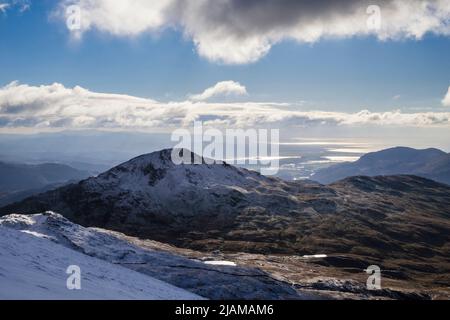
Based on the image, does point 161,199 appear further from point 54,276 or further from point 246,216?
point 54,276

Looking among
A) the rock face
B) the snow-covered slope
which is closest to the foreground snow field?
the snow-covered slope

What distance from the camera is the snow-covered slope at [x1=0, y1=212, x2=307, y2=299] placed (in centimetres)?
2666

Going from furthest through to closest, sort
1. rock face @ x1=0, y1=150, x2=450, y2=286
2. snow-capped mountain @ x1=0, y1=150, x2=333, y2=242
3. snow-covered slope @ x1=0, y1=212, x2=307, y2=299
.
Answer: snow-capped mountain @ x1=0, y1=150, x2=333, y2=242 < rock face @ x1=0, y1=150, x2=450, y2=286 < snow-covered slope @ x1=0, y1=212, x2=307, y2=299

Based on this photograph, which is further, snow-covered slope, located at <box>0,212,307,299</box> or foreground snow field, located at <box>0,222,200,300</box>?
snow-covered slope, located at <box>0,212,307,299</box>

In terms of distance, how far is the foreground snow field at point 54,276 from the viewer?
23156 millimetres

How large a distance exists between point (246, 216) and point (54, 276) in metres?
126

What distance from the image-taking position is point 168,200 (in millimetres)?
160125

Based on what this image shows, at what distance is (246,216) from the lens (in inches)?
6038

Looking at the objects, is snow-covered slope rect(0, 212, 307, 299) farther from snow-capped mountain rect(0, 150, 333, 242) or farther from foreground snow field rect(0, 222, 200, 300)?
snow-capped mountain rect(0, 150, 333, 242)

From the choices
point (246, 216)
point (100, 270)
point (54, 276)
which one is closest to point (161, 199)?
point (246, 216)

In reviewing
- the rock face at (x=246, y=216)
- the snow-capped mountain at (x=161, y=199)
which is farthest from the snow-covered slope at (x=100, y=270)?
the snow-capped mountain at (x=161, y=199)
